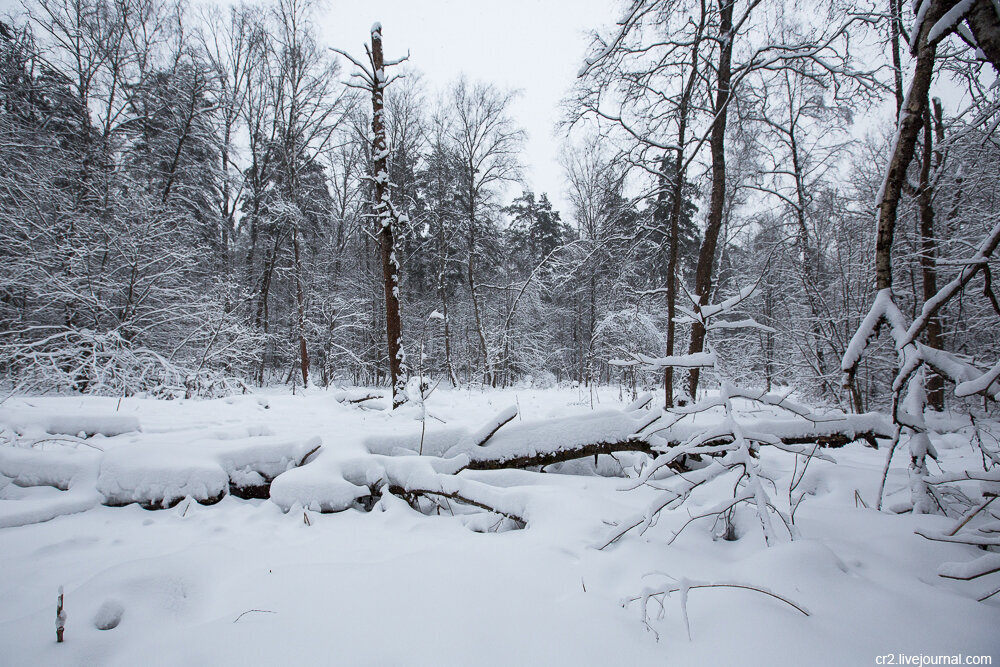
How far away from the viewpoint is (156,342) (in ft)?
32.0

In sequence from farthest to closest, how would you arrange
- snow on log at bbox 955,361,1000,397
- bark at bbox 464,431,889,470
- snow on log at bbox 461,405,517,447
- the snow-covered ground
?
snow on log at bbox 461,405,517,447 < bark at bbox 464,431,889,470 < snow on log at bbox 955,361,1000,397 < the snow-covered ground

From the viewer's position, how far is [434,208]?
15.7m

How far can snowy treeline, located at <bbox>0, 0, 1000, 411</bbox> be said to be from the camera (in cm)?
593

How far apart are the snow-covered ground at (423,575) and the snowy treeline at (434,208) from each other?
38.2 inches

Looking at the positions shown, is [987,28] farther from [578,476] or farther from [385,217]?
[385,217]

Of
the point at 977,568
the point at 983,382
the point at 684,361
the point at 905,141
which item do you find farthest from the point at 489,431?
the point at 905,141

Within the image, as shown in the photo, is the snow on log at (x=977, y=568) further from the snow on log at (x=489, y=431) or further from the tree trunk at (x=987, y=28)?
the snow on log at (x=489, y=431)

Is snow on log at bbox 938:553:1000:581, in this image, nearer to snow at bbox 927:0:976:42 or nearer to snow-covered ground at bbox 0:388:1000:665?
snow-covered ground at bbox 0:388:1000:665

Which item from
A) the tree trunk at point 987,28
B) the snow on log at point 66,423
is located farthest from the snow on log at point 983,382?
the snow on log at point 66,423

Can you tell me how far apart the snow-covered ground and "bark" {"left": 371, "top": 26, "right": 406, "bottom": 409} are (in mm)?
3893

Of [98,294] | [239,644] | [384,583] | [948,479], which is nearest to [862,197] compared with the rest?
[948,479]

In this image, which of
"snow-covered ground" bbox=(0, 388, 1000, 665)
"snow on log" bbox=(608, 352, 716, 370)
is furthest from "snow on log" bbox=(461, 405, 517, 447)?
"snow on log" bbox=(608, 352, 716, 370)

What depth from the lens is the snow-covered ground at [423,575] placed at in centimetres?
122

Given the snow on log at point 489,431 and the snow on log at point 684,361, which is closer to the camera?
the snow on log at point 684,361
